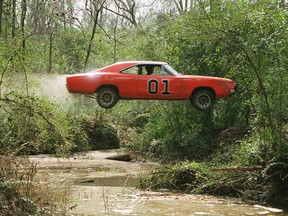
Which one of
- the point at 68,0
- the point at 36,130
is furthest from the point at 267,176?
the point at 68,0

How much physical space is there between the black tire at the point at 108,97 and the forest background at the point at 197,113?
2.83 ft

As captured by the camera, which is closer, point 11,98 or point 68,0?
point 11,98

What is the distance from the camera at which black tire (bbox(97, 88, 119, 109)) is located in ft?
26.8

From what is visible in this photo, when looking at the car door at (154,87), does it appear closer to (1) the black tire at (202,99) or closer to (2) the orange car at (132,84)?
(2) the orange car at (132,84)

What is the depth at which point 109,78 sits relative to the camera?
822 centimetres

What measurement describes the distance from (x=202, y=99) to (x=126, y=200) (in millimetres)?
2558

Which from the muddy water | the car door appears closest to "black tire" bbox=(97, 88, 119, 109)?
the car door

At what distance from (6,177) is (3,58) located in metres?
2.37

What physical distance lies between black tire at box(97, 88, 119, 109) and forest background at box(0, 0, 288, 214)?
2.83 feet

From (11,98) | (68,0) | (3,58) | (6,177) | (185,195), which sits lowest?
(185,195)

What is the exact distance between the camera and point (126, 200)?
30.5 ft

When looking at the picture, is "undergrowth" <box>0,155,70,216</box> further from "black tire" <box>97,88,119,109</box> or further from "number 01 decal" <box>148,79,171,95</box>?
"number 01 decal" <box>148,79,171,95</box>

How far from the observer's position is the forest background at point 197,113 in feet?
27.1

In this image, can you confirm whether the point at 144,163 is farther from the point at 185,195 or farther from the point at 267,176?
the point at 267,176
